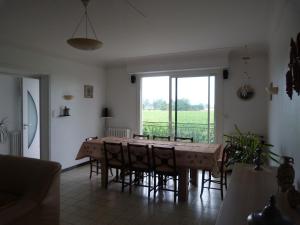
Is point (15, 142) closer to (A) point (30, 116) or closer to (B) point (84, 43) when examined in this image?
(A) point (30, 116)

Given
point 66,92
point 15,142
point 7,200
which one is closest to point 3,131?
point 15,142

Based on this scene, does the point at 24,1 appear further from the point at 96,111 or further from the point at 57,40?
the point at 96,111

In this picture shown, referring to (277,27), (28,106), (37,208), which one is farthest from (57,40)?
(277,27)

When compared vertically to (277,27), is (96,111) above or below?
below

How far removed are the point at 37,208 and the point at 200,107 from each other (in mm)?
4071

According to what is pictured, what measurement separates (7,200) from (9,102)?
3333 millimetres

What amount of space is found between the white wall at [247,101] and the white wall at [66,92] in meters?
3.34

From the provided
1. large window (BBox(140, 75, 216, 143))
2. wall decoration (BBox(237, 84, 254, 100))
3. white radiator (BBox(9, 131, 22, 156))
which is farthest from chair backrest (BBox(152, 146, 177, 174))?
white radiator (BBox(9, 131, 22, 156))

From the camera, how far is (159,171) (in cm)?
358

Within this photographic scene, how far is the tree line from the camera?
214 inches

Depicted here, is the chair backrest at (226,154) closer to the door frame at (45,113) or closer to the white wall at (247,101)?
the white wall at (247,101)

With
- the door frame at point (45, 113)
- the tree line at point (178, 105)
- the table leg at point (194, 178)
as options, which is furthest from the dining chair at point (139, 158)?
the tree line at point (178, 105)

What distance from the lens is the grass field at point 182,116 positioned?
539 cm

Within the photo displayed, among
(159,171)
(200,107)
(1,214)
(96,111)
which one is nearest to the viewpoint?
(1,214)
